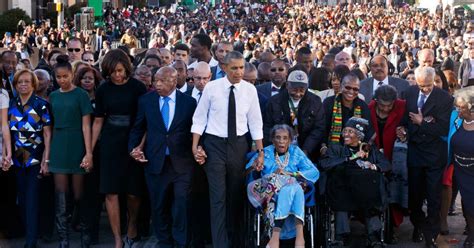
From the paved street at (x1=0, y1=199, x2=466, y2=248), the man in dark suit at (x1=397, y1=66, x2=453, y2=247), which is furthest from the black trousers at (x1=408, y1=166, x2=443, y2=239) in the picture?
the paved street at (x1=0, y1=199, x2=466, y2=248)

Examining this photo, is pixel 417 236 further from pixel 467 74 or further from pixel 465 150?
pixel 467 74

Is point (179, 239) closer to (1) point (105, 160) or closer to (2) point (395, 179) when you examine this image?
(1) point (105, 160)

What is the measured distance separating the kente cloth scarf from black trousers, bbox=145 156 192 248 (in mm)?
1689

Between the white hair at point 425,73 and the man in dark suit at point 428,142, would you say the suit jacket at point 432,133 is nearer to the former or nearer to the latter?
the man in dark suit at point 428,142

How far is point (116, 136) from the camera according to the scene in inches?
364

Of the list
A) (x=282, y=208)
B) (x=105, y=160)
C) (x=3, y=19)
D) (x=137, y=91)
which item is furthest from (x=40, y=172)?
(x=3, y=19)

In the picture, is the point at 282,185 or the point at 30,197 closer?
the point at 282,185

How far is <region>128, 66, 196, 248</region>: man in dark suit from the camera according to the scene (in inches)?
358

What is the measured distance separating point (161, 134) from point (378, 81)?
11.4ft

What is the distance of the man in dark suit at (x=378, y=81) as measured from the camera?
11.2m

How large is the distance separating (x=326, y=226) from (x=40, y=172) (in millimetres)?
3225

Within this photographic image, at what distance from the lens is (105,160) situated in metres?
9.24

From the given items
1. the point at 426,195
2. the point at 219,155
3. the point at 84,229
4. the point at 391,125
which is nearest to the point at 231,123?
the point at 219,155

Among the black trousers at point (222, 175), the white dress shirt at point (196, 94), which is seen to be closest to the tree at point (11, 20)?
the white dress shirt at point (196, 94)
